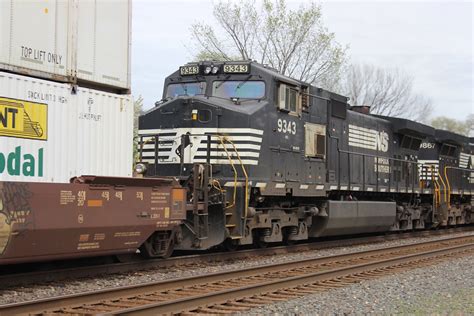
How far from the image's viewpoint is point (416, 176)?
20.1 meters

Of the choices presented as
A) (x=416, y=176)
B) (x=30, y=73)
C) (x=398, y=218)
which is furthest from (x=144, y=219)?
(x=416, y=176)

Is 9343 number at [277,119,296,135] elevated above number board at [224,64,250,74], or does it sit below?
below

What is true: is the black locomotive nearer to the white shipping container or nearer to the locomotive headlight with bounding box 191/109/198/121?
the locomotive headlight with bounding box 191/109/198/121

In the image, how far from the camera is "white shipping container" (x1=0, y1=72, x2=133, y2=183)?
7.58m

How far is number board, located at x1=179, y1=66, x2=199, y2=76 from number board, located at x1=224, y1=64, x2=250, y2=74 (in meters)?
0.69

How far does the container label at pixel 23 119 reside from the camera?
7480 mm

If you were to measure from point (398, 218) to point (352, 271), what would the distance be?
8.99 m

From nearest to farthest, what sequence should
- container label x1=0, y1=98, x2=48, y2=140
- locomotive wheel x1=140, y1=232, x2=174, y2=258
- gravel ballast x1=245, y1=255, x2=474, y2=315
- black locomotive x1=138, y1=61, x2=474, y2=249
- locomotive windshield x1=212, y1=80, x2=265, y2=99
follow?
gravel ballast x1=245, y1=255, x2=474, y2=315
container label x1=0, y1=98, x2=48, y2=140
locomotive wheel x1=140, y1=232, x2=174, y2=258
black locomotive x1=138, y1=61, x2=474, y2=249
locomotive windshield x1=212, y1=80, x2=265, y2=99

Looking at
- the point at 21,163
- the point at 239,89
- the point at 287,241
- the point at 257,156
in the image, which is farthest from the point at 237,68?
the point at 21,163

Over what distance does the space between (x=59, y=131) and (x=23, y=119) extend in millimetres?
665

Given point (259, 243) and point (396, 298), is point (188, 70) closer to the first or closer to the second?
point (259, 243)

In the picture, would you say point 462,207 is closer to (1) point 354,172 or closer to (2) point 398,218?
(2) point 398,218

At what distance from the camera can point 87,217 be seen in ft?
27.0

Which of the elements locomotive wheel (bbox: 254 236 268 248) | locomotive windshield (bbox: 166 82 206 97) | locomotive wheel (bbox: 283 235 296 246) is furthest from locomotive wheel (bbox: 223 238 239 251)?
locomotive windshield (bbox: 166 82 206 97)
